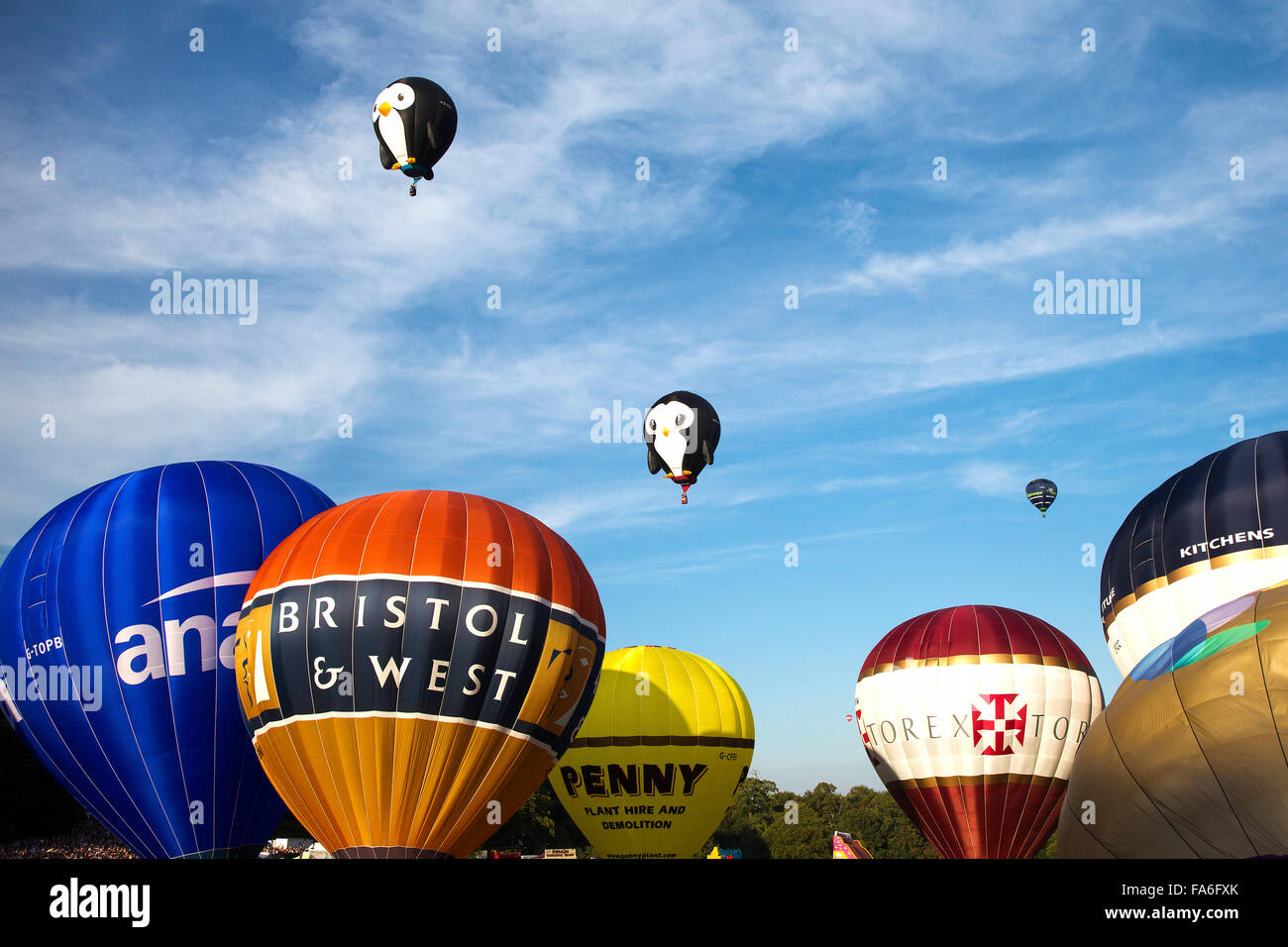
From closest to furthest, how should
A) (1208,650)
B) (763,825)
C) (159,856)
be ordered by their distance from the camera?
(1208,650), (159,856), (763,825)

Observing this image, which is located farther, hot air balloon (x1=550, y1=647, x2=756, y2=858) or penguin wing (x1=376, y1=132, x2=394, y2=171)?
hot air balloon (x1=550, y1=647, x2=756, y2=858)

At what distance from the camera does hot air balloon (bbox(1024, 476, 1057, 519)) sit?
38188mm

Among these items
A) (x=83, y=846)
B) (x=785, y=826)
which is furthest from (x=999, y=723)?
(x=785, y=826)

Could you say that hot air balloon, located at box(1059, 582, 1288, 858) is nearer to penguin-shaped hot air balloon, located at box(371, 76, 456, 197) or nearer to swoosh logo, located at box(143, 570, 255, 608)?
swoosh logo, located at box(143, 570, 255, 608)

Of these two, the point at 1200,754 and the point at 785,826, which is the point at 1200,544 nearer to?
the point at 1200,754

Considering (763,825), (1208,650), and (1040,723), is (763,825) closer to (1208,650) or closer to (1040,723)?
(1040,723)

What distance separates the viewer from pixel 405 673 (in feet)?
51.3

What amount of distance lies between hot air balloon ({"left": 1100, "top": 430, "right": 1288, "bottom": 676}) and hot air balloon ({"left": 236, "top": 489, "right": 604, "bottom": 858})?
10.9m

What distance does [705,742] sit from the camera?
27.4 m

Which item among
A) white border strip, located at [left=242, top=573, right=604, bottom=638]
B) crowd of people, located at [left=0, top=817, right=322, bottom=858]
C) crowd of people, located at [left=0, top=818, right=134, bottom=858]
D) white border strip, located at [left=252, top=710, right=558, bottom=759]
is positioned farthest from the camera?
crowd of people, located at [left=0, top=818, right=134, bottom=858]

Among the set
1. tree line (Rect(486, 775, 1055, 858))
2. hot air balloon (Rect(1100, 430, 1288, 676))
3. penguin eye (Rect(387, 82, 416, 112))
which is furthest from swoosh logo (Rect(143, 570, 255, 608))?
tree line (Rect(486, 775, 1055, 858))

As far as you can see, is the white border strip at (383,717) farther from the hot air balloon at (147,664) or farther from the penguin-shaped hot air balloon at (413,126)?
the penguin-shaped hot air balloon at (413,126)
